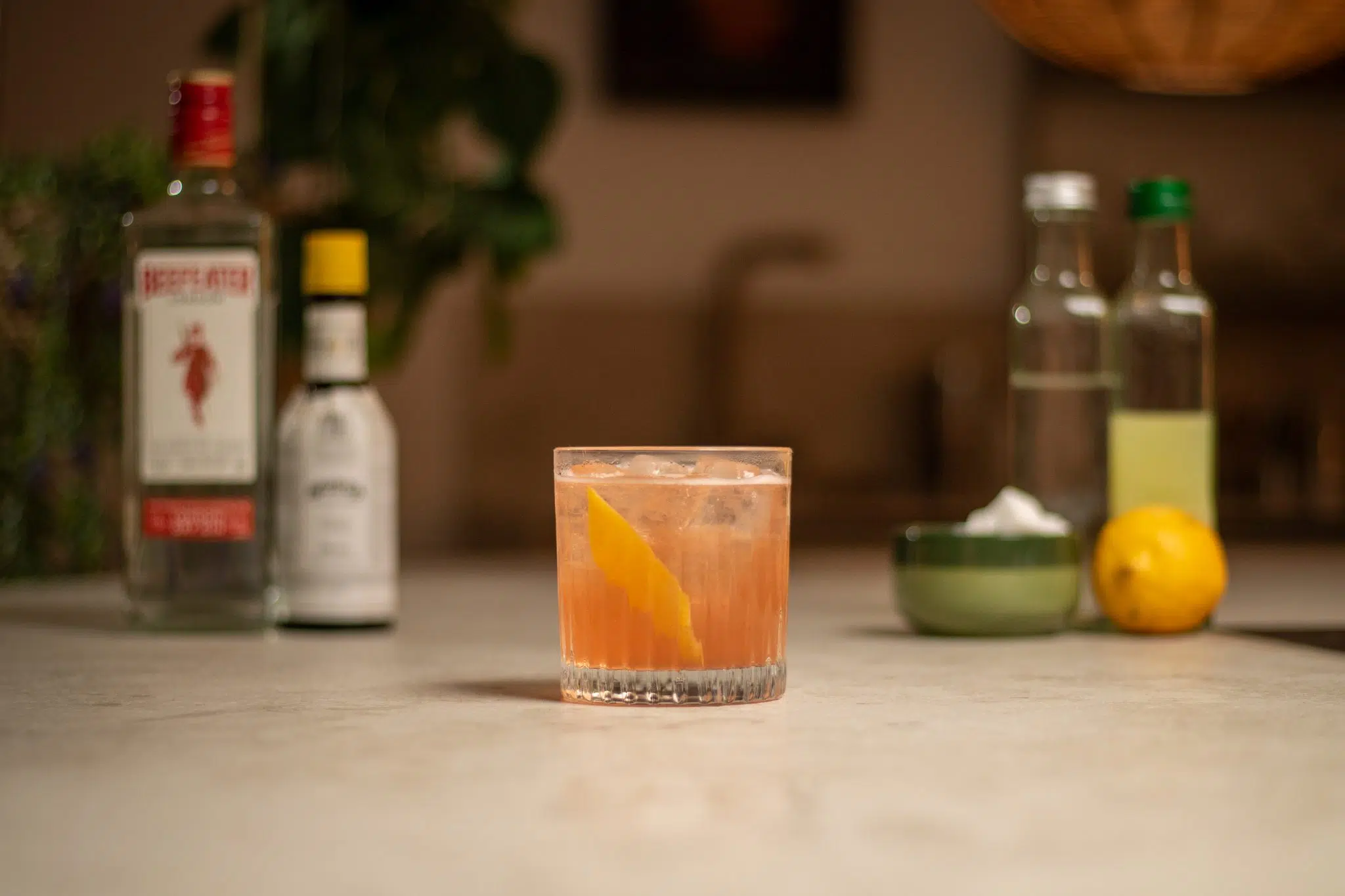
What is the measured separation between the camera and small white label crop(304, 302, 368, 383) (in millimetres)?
1115

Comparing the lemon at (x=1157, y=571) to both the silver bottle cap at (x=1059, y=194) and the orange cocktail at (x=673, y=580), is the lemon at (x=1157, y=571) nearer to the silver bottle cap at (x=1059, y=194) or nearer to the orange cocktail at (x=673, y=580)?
the silver bottle cap at (x=1059, y=194)

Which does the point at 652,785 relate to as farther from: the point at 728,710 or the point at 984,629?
the point at 984,629

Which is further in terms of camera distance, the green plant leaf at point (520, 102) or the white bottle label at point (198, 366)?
the green plant leaf at point (520, 102)

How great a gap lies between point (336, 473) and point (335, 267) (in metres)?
0.14

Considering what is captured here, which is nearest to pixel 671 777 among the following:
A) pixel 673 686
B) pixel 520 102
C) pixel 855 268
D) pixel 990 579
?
pixel 673 686

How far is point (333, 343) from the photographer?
1116 mm

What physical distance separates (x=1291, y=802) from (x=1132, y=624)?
0.57 m

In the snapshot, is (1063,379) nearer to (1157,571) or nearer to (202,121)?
(1157,571)

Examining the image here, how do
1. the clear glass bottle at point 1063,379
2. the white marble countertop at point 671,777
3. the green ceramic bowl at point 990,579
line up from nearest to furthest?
the white marble countertop at point 671,777
the green ceramic bowl at point 990,579
the clear glass bottle at point 1063,379

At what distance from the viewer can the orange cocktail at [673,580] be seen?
771 millimetres

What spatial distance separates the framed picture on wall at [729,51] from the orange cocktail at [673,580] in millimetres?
3159

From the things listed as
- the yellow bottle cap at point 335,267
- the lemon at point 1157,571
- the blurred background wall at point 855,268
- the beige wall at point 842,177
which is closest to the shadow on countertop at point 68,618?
the yellow bottle cap at point 335,267

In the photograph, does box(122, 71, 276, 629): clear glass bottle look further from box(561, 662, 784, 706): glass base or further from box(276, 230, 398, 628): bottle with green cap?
box(561, 662, 784, 706): glass base

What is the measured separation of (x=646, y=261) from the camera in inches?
154
